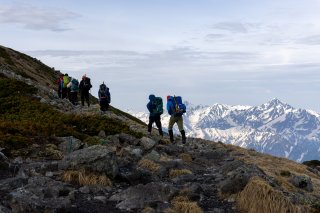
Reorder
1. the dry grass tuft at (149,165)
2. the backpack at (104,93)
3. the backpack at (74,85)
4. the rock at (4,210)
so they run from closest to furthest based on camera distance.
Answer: the rock at (4,210), the dry grass tuft at (149,165), the backpack at (104,93), the backpack at (74,85)

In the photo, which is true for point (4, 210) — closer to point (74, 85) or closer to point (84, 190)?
point (84, 190)

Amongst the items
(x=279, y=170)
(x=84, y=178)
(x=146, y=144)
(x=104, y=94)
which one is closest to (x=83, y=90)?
(x=104, y=94)

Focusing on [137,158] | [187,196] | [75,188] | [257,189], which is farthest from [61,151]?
[257,189]

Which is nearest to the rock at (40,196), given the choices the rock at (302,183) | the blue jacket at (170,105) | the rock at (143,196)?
the rock at (143,196)

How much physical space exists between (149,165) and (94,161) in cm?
351

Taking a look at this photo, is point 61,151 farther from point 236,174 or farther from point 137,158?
point 236,174

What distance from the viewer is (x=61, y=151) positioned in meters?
18.1

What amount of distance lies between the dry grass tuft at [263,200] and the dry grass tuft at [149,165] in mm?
4831

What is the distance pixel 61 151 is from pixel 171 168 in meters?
4.64

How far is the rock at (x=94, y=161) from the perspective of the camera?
44.3 feet

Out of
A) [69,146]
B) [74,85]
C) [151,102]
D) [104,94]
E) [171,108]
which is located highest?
[74,85]

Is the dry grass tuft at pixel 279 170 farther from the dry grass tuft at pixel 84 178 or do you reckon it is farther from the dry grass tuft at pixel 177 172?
the dry grass tuft at pixel 84 178

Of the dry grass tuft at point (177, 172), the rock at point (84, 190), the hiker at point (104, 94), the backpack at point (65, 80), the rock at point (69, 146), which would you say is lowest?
the rock at point (84, 190)

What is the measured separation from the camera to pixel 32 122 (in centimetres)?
2259
